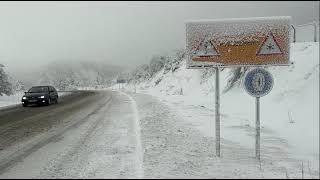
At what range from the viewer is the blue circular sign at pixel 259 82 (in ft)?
31.9

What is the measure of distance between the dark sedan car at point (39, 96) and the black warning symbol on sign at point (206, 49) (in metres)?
25.9

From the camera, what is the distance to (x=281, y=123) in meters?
14.9

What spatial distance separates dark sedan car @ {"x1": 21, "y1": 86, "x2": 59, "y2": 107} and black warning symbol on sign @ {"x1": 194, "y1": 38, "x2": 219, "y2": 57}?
2585 cm

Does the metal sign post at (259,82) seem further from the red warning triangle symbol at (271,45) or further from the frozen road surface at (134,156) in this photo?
the frozen road surface at (134,156)

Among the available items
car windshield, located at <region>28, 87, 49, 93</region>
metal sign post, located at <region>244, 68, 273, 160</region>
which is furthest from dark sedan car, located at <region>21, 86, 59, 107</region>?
metal sign post, located at <region>244, 68, 273, 160</region>

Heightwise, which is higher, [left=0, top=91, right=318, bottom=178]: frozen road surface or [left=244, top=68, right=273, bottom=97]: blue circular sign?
[left=244, top=68, right=273, bottom=97]: blue circular sign

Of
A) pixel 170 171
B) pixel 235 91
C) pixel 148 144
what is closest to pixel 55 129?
pixel 148 144

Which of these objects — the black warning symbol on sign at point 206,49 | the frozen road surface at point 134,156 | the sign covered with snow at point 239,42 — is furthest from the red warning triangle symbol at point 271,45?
the frozen road surface at point 134,156

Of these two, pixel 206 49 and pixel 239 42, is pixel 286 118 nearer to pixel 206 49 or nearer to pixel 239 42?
pixel 239 42

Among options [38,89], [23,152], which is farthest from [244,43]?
[38,89]

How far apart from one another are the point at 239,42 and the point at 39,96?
26466mm

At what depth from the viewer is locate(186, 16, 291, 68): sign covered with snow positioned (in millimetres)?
9648

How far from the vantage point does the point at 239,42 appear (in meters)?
9.80

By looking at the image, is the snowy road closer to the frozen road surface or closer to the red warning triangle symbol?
the frozen road surface
